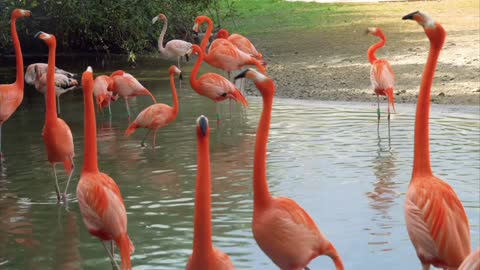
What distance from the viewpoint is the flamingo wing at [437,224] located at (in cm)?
414

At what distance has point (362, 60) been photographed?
50.6ft

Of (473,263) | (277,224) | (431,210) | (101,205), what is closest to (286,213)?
(277,224)

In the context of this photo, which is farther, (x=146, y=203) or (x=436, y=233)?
(x=146, y=203)

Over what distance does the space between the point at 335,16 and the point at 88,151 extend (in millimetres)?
19547

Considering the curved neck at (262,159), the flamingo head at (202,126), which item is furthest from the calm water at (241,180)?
the flamingo head at (202,126)

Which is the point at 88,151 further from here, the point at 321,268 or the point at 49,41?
the point at 49,41

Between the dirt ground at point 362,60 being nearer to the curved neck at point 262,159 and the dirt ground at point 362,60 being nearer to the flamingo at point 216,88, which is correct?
the flamingo at point 216,88

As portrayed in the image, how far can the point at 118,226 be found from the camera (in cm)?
506

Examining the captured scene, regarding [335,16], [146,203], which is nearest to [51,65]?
[146,203]

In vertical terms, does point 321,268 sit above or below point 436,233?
below

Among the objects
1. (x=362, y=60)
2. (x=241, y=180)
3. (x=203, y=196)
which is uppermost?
(x=203, y=196)

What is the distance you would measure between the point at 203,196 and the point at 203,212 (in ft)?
0.21

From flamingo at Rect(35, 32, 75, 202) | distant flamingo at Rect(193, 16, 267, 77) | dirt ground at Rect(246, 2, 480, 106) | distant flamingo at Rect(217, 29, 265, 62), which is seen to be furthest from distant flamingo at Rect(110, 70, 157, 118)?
flamingo at Rect(35, 32, 75, 202)

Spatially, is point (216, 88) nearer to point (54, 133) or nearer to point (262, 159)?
point (54, 133)
